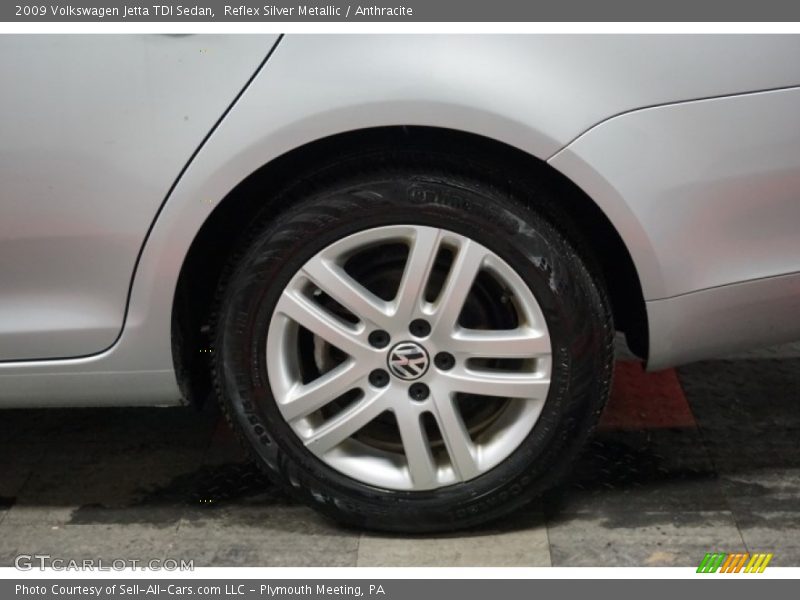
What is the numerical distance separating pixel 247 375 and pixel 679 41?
1.05 metres

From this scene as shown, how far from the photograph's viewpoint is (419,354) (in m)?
2.11

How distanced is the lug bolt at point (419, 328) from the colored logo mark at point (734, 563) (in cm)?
73

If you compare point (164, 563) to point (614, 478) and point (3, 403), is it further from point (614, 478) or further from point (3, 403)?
point (614, 478)

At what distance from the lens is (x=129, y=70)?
1951 millimetres

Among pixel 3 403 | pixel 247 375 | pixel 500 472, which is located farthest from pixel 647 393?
pixel 3 403

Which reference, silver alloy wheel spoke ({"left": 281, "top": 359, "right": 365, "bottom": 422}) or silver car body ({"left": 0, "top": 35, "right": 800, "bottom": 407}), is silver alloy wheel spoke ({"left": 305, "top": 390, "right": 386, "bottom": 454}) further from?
silver car body ({"left": 0, "top": 35, "right": 800, "bottom": 407})

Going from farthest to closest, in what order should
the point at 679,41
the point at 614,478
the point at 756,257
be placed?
the point at 614,478
the point at 756,257
the point at 679,41

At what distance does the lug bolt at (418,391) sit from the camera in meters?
2.14

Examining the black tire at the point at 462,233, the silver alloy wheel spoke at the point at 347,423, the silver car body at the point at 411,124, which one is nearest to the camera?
the silver car body at the point at 411,124

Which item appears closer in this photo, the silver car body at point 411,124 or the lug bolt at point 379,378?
the silver car body at point 411,124

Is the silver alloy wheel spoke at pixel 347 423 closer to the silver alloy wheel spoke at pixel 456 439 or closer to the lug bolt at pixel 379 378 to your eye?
the lug bolt at pixel 379 378

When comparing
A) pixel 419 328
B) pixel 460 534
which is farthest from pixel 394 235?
pixel 460 534

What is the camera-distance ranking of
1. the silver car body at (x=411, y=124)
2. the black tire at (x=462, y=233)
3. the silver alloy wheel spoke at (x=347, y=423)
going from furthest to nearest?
1. the silver alloy wheel spoke at (x=347, y=423)
2. the black tire at (x=462, y=233)
3. the silver car body at (x=411, y=124)

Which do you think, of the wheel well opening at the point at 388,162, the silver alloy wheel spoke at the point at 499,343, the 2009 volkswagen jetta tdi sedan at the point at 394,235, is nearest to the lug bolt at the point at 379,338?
the 2009 volkswagen jetta tdi sedan at the point at 394,235
